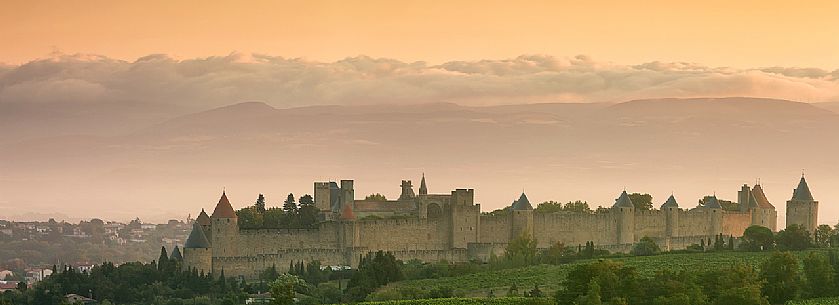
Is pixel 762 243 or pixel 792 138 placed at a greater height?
pixel 792 138

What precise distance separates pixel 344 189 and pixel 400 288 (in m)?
15.3

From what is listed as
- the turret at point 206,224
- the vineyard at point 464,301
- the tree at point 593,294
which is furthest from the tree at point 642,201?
the tree at point 593,294

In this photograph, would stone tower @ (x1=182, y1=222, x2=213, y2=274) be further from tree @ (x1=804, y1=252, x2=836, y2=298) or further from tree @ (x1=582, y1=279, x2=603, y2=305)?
tree @ (x1=804, y1=252, x2=836, y2=298)

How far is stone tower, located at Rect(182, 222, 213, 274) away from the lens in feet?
221

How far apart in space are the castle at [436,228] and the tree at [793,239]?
7.84 metres

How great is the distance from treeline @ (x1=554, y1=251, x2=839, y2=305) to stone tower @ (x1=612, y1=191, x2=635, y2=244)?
22.0m

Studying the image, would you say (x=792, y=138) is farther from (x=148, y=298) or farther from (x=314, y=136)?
(x=148, y=298)

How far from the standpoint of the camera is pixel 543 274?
6488 cm

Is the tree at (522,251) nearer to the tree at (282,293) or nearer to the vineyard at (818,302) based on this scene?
the tree at (282,293)

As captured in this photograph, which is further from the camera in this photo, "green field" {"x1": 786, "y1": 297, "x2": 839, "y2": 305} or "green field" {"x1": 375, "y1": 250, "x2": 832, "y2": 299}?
"green field" {"x1": 375, "y1": 250, "x2": 832, "y2": 299}

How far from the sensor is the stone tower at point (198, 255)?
67438 mm

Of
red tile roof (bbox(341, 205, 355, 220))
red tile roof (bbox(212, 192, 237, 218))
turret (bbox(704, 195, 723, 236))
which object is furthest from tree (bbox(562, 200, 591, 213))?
red tile roof (bbox(212, 192, 237, 218))

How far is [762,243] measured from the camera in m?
71.6

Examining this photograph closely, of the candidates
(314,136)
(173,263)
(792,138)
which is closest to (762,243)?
(173,263)
